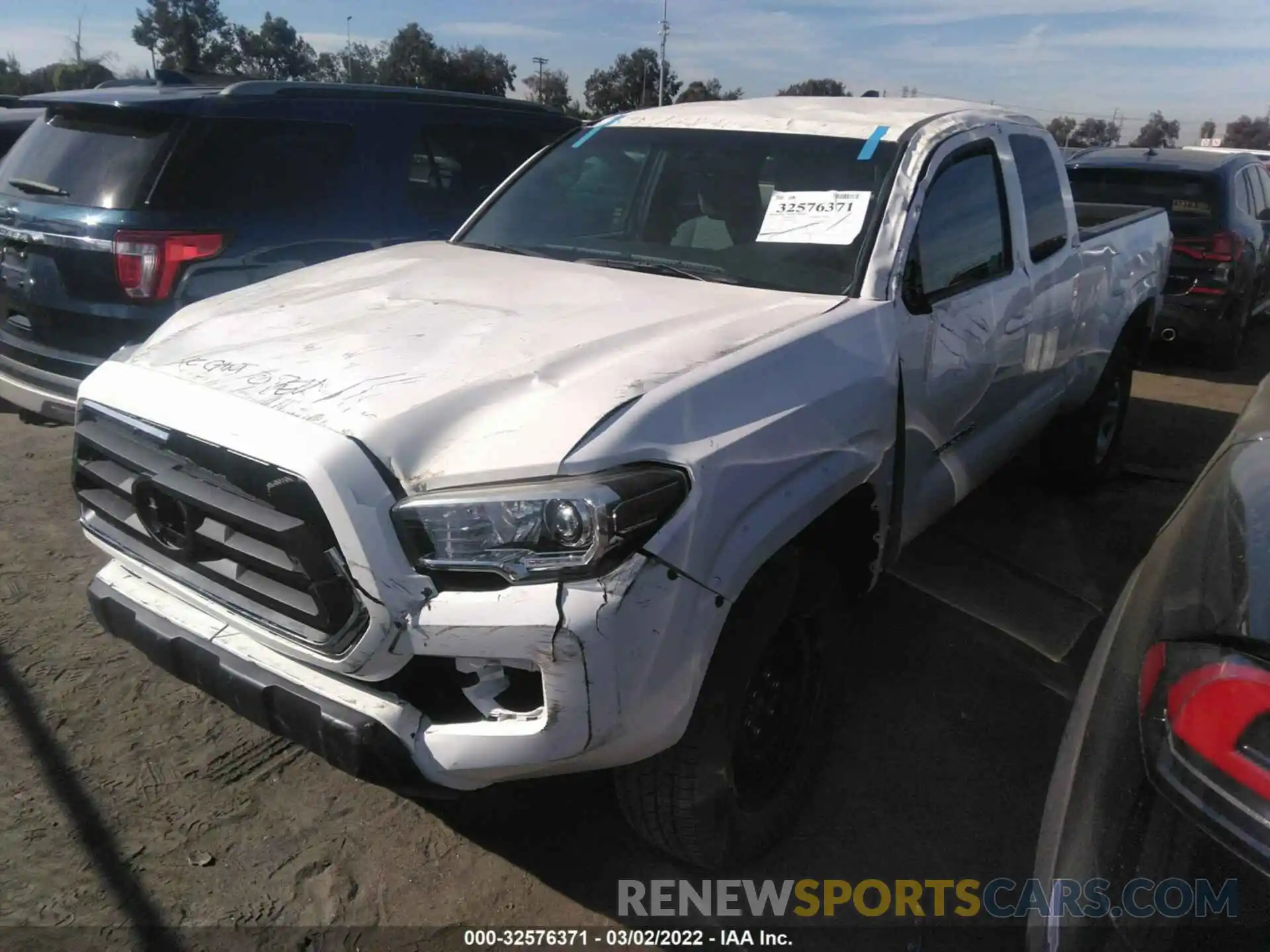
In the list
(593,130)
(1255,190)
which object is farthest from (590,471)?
(1255,190)

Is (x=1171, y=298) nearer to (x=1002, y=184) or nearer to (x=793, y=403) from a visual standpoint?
(x=1002, y=184)

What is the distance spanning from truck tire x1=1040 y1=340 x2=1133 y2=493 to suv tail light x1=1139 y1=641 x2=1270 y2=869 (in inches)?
150

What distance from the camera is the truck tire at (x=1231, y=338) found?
8352 mm

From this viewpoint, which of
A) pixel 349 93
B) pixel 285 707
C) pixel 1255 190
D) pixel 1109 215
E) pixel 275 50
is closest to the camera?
pixel 285 707

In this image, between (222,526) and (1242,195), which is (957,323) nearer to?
(222,526)

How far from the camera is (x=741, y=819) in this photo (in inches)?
98.7

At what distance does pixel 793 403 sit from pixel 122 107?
3501 millimetres

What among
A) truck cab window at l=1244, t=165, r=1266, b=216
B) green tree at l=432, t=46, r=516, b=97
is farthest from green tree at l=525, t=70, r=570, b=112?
truck cab window at l=1244, t=165, r=1266, b=216

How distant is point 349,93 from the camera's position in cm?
494

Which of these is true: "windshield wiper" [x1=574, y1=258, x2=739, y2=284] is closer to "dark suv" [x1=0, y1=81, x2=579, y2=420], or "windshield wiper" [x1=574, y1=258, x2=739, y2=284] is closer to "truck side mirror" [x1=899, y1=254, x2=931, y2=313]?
"truck side mirror" [x1=899, y1=254, x2=931, y2=313]

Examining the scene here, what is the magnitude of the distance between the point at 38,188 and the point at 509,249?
238 centimetres

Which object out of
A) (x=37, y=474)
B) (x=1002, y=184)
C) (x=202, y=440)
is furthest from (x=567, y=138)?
(x=37, y=474)

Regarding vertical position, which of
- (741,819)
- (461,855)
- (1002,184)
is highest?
(1002,184)

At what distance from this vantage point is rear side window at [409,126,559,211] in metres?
5.18
